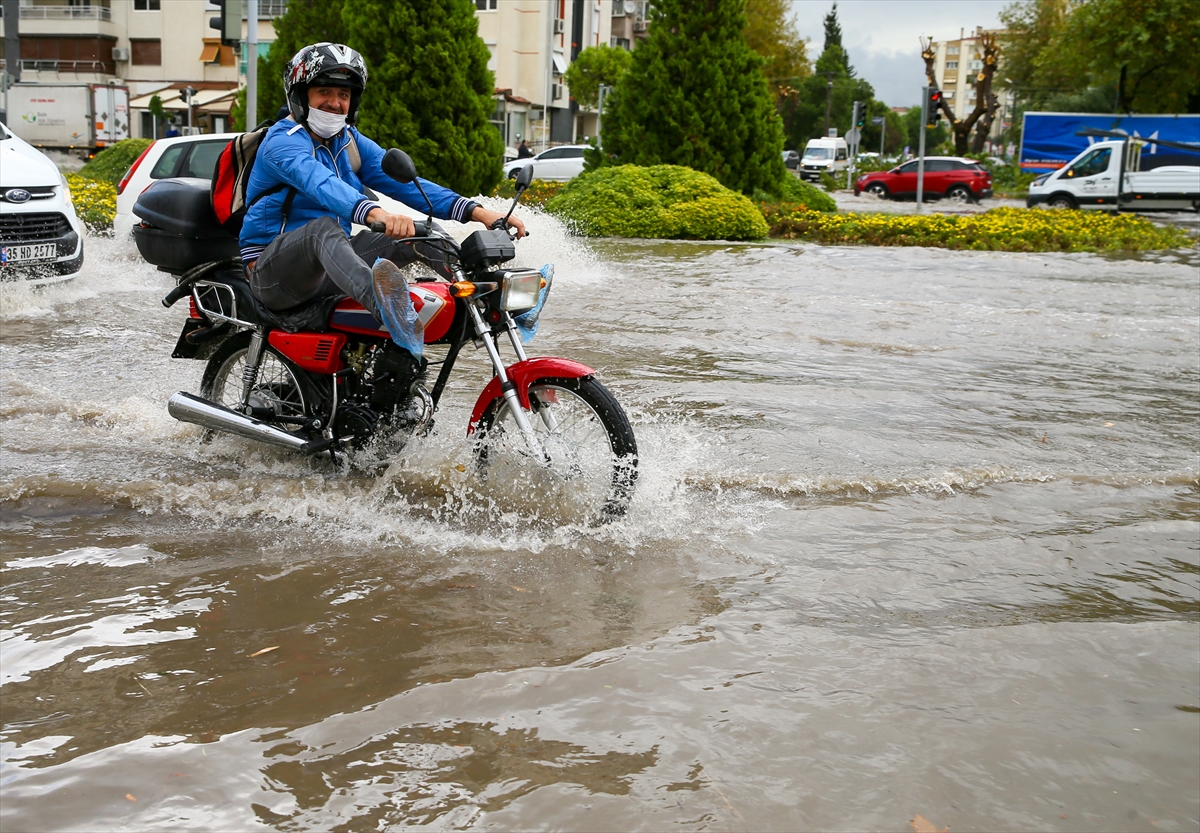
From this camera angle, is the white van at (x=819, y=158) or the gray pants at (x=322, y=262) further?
the white van at (x=819, y=158)

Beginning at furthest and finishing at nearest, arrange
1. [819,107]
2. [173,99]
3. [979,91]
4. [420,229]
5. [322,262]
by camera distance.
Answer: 1. [819,107]
2. [979,91]
3. [173,99]
4. [322,262]
5. [420,229]

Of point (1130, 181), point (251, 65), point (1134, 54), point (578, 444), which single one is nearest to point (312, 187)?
point (578, 444)

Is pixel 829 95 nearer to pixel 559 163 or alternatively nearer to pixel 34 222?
pixel 559 163

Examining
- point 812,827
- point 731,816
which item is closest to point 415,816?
point 731,816

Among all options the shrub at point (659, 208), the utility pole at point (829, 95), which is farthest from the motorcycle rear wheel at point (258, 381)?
the utility pole at point (829, 95)

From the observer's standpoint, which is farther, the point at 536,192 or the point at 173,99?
the point at 173,99

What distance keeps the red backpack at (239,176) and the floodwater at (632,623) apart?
1.18 m

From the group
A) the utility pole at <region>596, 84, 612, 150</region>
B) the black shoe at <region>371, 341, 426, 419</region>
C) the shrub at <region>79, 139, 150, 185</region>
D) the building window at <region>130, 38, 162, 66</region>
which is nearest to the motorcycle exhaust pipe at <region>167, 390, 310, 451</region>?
the black shoe at <region>371, 341, 426, 419</region>

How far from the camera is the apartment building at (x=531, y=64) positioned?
56969mm

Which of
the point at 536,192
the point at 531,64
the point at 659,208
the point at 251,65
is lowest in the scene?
the point at 659,208

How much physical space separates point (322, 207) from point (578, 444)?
147cm

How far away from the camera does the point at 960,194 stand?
38.1 meters

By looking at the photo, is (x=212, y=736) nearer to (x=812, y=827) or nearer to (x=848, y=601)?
(x=812, y=827)

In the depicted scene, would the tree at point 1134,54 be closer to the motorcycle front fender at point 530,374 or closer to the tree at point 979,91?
the tree at point 979,91
